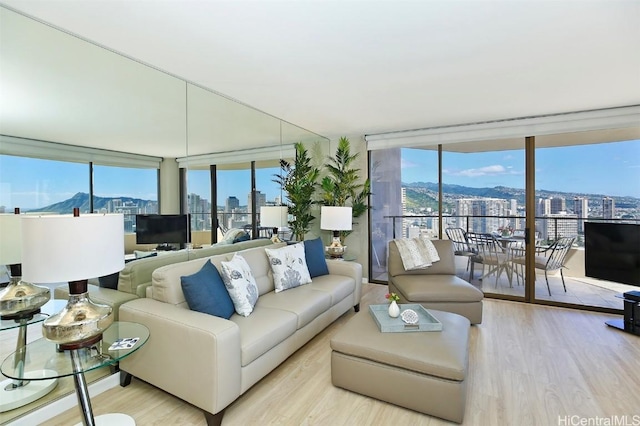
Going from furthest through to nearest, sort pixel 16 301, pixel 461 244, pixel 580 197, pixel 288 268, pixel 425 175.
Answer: pixel 425 175
pixel 461 244
pixel 580 197
pixel 288 268
pixel 16 301

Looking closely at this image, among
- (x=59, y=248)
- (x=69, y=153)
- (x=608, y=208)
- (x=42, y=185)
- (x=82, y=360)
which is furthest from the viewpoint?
(x=608, y=208)

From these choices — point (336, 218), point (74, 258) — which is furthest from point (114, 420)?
point (336, 218)

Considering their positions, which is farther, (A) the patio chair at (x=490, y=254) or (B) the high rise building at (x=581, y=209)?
(A) the patio chair at (x=490, y=254)

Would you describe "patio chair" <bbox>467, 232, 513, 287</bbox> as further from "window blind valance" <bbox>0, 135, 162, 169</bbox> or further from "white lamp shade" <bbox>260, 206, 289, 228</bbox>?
"window blind valance" <bbox>0, 135, 162, 169</bbox>

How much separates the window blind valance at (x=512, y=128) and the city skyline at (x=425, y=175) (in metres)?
0.32

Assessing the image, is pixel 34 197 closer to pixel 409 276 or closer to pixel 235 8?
pixel 235 8

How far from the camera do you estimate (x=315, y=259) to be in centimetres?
353

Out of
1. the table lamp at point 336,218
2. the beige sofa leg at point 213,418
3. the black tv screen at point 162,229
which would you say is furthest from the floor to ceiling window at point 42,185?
the table lamp at point 336,218

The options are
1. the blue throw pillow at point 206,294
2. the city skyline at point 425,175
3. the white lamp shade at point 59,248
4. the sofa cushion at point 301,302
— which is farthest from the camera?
the sofa cushion at point 301,302

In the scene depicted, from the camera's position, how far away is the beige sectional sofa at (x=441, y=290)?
312cm

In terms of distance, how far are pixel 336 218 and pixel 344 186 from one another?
0.87 metres

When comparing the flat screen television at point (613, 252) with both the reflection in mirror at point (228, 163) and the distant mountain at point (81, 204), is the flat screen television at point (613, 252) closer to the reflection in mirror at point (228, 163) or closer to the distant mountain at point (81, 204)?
the reflection in mirror at point (228, 163)

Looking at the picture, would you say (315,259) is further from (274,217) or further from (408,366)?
(408,366)

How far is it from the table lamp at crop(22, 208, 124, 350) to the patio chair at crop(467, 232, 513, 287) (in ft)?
14.8
